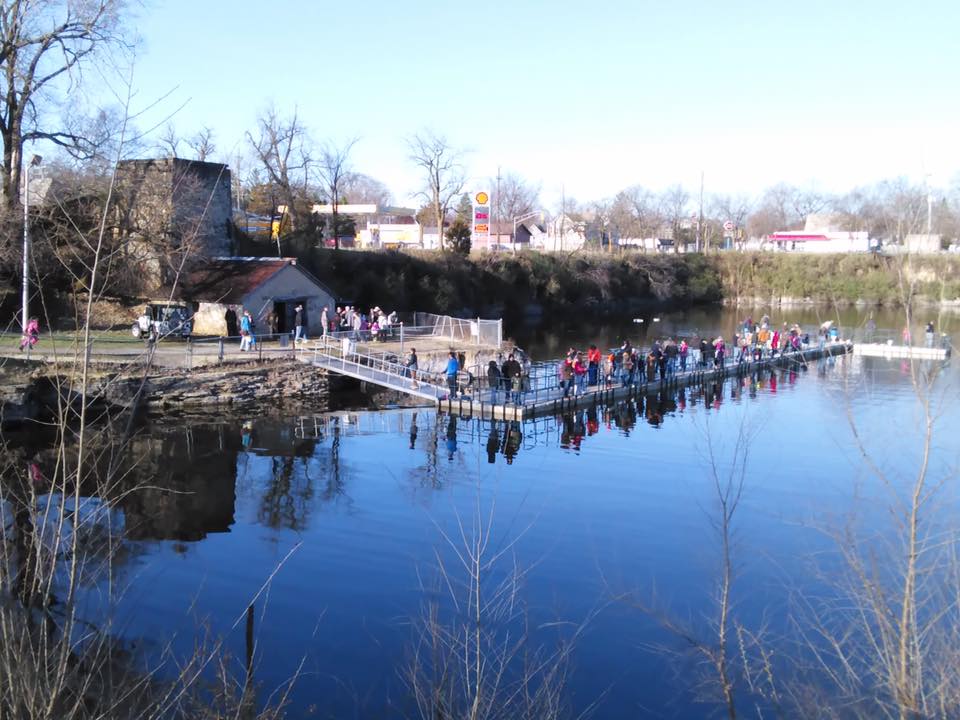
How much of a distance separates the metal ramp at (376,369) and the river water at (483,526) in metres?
1.13

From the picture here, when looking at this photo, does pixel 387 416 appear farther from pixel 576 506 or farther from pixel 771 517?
pixel 771 517

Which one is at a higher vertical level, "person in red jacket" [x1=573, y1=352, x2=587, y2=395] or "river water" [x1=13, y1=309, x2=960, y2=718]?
"person in red jacket" [x1=573, y1=352, x2=587, y2=395]

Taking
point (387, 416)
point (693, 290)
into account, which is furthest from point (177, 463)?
point (693, 290)

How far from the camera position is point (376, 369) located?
33.9 m

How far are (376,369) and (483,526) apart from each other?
15594mm

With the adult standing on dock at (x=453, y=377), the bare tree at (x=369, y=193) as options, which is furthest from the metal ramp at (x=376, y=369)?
the bare tree at (x=369, y=193)

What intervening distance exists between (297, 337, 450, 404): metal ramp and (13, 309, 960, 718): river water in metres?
1.13

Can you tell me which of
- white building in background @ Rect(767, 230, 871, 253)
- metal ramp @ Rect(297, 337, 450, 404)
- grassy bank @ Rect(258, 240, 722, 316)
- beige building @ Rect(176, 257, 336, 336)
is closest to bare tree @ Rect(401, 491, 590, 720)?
metal ramp @ Rect(297, 337, 450, 404)

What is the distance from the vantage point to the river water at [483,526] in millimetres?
13406

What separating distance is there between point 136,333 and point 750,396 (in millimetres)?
26575

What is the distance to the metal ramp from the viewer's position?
109ft

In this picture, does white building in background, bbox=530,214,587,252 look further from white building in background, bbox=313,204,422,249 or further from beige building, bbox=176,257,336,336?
beige building, bbox=176,257,336,336

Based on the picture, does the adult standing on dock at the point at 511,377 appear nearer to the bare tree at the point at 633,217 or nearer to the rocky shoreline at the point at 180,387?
the rocky shoreline at the point at 180,387

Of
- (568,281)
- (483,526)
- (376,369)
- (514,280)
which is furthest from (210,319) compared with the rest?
(568,281)
